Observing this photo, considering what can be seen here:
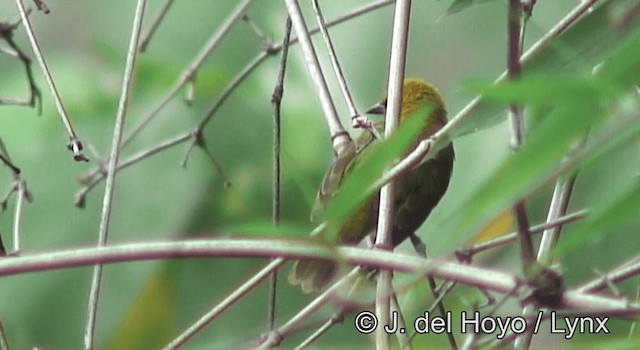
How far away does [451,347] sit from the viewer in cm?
77

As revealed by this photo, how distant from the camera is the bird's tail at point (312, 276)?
4.33ft

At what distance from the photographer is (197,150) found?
1978 mm

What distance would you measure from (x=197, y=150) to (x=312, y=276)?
71 cm

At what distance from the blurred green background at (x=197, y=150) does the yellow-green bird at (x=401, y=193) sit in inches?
2.0

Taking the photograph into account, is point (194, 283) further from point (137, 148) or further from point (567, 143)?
point (567, 143)

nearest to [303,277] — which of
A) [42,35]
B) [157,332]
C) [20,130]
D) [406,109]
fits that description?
[157,332]

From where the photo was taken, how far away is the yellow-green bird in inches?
48.2

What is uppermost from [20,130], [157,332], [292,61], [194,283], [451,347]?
[292,61]

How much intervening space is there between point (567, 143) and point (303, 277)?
3.19 feet

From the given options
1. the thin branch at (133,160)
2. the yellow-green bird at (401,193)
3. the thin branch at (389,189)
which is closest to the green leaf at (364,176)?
the thin branch at (389,189)

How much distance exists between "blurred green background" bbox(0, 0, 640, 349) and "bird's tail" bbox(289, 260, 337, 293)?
0.15 m

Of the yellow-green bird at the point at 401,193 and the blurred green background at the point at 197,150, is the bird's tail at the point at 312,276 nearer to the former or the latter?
the yellow-green bird at the point at 401,193

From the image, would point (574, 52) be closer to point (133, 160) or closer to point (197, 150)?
point (133, 160)

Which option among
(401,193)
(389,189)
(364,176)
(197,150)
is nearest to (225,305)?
(389,189)
